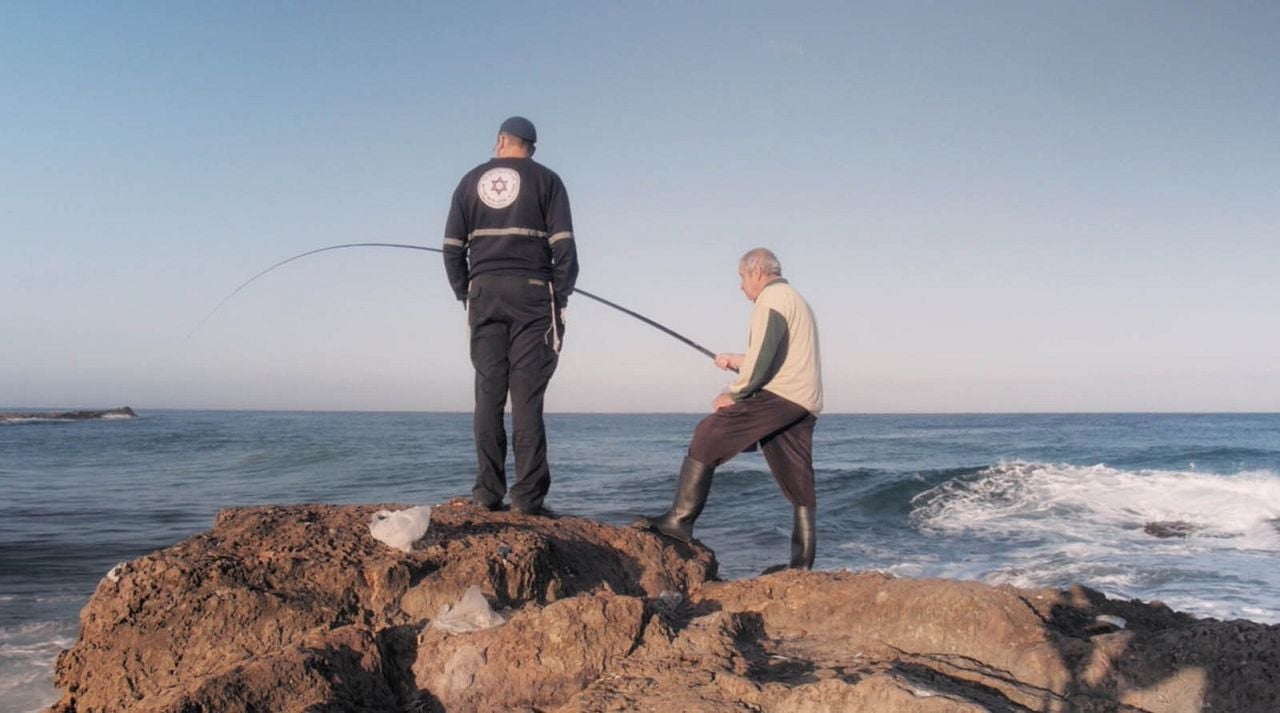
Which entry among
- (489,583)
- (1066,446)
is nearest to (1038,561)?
(489,583)

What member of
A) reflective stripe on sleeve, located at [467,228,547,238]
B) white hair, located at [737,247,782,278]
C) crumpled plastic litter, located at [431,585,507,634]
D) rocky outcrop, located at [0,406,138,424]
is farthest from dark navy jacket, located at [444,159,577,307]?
rocky outcrop, located at [0,406,138,424]

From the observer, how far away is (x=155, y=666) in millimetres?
2896

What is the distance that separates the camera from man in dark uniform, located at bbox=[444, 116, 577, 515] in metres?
4.48

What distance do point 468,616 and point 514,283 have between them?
6.37 ft

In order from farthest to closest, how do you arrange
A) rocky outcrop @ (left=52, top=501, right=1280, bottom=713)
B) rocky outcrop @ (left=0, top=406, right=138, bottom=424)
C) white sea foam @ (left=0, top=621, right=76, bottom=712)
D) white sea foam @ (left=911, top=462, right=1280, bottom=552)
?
rocky outcrop @ (left=0, top=406, right=138, bottom=424) → white sea foam @ (left=911, top=462, right=1280, bottom=552) → white sea foam @ (left=0, top=621, right=76, bottom=712) → rocky outcrop @ (left=52, top=501, right=1280, bottom=713)

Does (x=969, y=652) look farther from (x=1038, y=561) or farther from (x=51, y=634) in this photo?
(x=1038, y=561)

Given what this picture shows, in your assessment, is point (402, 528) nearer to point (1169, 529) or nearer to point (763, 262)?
point (763, 262)

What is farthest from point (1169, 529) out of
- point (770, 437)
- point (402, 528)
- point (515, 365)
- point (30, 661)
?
point (30, 661)

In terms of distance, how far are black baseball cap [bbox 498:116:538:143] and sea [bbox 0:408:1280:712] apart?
348 centimetres

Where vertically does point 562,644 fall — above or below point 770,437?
below

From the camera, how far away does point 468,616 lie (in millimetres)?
3041

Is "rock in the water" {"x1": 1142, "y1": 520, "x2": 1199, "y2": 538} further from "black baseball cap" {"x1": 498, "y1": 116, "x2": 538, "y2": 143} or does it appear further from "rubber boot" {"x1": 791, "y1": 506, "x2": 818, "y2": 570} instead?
"black baseball cap" {"x1": 498, "y1": 116, "x2": 538, "y2": 143}

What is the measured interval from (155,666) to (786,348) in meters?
3.14

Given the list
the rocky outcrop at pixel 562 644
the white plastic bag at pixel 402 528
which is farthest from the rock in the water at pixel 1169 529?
the white plastic bag at pixel 402 528
